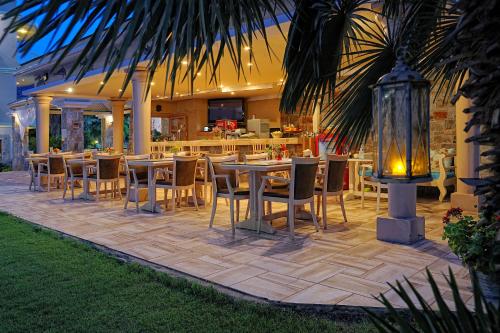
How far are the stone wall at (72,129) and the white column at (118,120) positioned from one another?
4.30 metres

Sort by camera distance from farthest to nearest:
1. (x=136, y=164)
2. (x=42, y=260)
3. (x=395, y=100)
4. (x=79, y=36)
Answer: (x=136, y=164)
(x=42, y=260)
(x=395, y=100)
(x=79, y=36)

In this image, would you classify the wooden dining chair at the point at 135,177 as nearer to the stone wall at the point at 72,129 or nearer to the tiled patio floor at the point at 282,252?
the tiled patio floor at the point at 282,252

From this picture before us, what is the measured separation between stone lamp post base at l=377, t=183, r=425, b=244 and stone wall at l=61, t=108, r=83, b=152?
16.2 metres

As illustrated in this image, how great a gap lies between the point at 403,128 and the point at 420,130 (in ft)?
0.23

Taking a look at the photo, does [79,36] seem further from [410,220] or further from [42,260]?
[410,220]

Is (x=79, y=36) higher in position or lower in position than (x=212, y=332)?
higher

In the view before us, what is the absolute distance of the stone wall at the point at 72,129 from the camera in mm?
18312

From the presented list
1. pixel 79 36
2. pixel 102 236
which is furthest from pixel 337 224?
pixel 79 36

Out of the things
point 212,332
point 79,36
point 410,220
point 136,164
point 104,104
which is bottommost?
point 212,332

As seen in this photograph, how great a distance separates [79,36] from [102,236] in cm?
415

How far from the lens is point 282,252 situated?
3.96m

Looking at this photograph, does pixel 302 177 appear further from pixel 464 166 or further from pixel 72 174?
pixel 72 174

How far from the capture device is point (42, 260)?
377cm

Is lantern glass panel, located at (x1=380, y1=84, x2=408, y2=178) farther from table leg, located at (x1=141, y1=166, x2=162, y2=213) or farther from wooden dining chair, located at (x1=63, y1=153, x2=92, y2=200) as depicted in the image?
wooden dining chair, located at (x1=63, y1=153, x2=92, y2=200)
